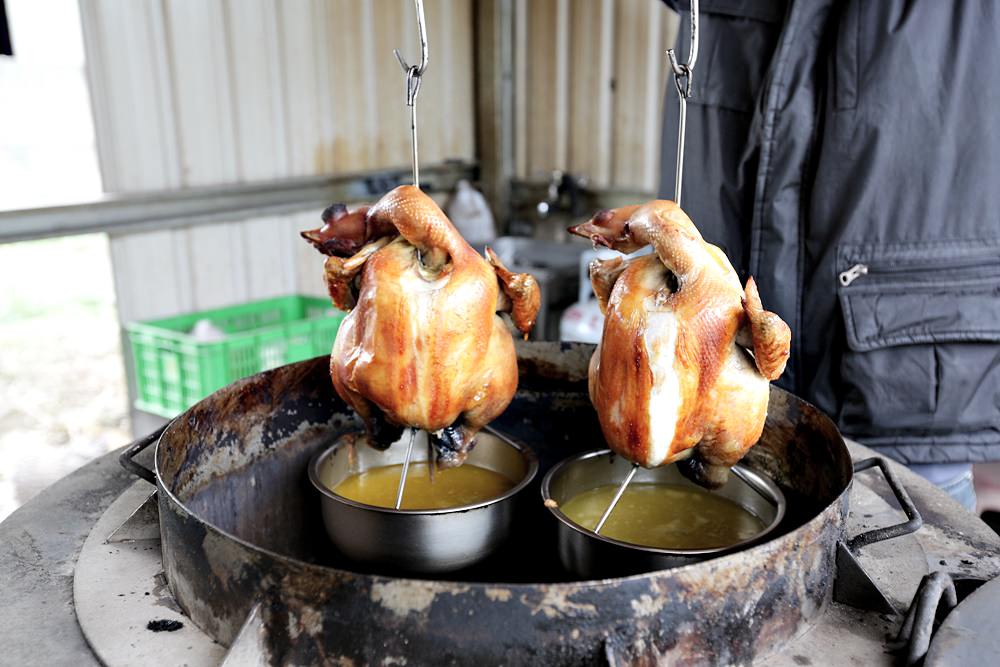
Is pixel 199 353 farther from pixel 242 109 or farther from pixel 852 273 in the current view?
pixel 852 273

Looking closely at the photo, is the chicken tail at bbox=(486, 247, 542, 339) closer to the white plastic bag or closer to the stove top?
the stove top

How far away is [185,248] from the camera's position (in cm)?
402

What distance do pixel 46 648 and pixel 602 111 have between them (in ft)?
13.2

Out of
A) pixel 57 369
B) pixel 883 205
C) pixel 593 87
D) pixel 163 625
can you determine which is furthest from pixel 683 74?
pixel 57 369

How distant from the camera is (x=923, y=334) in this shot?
1.86 meters

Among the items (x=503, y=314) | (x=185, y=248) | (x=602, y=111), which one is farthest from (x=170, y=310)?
(x=503, y=314)

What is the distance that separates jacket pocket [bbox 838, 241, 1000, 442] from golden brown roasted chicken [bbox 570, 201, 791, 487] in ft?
2.00

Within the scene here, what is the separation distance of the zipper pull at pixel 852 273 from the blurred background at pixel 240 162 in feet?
6.47

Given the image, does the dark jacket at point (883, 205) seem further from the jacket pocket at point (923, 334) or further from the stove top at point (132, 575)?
the stove top at point (132, 575)

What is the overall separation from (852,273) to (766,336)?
2.33 ft

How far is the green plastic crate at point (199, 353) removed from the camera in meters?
3.41

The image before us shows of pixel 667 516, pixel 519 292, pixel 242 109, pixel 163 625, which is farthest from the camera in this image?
pixel 242 109

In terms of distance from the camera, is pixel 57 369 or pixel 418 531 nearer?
pixel 418 531

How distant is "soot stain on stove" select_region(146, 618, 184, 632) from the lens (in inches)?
49.0
